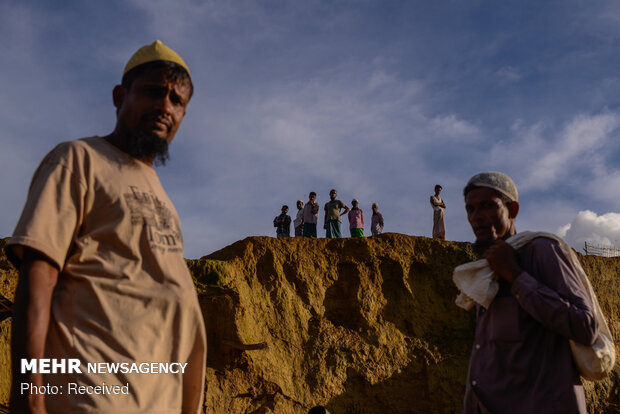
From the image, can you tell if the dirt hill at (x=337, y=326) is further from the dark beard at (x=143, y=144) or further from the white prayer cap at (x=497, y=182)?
the dark beard at (x=143, y=144)

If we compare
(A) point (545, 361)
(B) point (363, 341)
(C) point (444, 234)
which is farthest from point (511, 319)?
(C) point (444, 234)

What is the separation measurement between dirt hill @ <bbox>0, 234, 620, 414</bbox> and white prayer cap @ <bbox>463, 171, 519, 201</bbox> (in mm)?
6253

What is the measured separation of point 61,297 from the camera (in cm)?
149

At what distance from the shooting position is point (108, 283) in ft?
4.97

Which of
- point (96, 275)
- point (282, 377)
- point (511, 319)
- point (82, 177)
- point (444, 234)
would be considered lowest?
point (282, 377)

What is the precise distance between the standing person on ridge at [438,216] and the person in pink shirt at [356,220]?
172 centimetres

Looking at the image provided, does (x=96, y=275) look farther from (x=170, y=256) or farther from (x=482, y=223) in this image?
(x=482, y=223)

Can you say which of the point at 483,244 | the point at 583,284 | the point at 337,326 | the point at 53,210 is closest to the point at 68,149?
the point at 53,210

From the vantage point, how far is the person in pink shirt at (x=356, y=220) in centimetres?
1266

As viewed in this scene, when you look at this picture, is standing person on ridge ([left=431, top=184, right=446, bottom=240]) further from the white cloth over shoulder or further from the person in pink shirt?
the white cloth over shoulder

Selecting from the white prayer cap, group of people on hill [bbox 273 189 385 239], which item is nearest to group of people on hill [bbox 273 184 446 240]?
group of people on hill [bbox 273 189 385 239]

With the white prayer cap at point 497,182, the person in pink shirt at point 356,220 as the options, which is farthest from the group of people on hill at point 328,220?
the white prayer cap at point 497,182

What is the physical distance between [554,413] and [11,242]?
2.21m

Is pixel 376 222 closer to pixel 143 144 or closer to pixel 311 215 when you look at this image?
pixel 311 215
